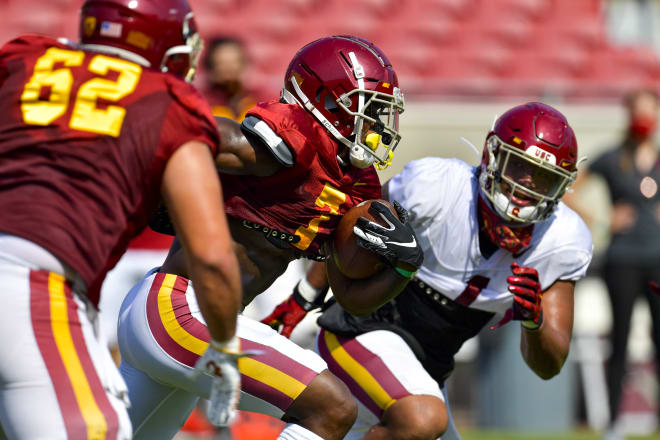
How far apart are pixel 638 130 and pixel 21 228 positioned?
4393mm

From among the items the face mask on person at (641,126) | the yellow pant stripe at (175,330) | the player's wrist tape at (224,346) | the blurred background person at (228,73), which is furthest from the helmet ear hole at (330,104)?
the face mask on person at (641,126)

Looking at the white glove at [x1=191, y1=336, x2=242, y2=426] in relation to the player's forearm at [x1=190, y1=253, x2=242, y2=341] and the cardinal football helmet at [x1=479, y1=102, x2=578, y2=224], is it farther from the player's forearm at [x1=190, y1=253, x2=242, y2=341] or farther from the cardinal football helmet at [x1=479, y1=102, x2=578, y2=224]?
the cardinal football helmet at [x1=479, y1=102, x2=578, y2=224]

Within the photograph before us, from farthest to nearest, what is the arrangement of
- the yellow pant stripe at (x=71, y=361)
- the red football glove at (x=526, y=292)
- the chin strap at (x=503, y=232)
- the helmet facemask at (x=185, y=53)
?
1. the chin strap at (x=503, y=232)
2. the red football glove at (x=526, y=292)
3. the helmet facemask at (x=185, y=53)
4. the yellow pant stripe at (x=71, y=361)

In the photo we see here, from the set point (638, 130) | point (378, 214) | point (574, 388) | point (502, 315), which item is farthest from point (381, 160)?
point (574, 388)

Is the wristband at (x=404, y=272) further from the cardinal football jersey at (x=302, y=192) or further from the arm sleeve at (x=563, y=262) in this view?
the arm sleeve at (x=563, y=262)

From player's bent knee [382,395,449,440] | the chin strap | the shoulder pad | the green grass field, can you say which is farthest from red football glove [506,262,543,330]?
the green grass field

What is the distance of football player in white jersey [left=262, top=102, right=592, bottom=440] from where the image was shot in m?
3.38

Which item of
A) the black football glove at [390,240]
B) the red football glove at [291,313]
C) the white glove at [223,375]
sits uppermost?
the black football glove at [390,240]

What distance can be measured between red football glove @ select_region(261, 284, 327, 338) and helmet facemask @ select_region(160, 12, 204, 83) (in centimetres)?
118

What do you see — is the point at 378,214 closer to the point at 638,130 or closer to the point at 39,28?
the point at 638,130

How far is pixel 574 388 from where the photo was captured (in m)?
A: 7.07

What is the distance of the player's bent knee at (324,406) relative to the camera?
8.95 feet

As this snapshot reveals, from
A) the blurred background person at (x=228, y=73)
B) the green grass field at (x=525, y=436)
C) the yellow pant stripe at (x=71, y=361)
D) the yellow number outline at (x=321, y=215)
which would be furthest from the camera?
the green grass field at (x=525, y=436)

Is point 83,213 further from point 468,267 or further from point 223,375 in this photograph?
point 468,267
